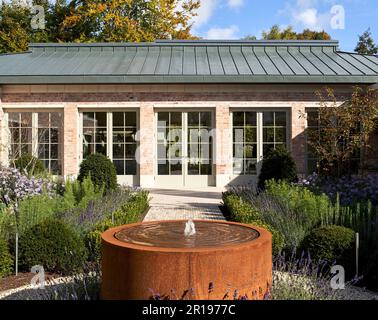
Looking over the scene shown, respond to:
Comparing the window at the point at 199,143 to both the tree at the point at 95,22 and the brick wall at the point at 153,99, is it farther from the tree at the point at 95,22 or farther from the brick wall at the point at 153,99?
the tree at the point at 95,22

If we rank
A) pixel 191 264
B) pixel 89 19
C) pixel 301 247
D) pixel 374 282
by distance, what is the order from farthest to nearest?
pixel 89 19
pixel 301 247
pixel 374 282
pixel 191 264

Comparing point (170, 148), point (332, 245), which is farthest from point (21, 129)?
point (332, 245)

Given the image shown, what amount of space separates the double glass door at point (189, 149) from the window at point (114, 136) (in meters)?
0.96

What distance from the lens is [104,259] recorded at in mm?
3992

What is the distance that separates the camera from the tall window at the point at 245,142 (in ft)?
55.8

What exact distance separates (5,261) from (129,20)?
77.7ft

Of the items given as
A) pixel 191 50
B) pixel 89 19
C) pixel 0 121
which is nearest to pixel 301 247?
pixel 0 121

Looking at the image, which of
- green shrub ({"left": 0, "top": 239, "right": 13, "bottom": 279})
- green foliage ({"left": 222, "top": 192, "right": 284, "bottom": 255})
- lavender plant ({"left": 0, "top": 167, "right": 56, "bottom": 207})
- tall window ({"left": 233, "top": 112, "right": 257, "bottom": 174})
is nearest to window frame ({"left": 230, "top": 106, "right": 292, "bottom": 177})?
tall window ({"left": 233, "top": 112, "right": 257, "bottom": 174})

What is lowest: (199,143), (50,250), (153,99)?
(50,250)

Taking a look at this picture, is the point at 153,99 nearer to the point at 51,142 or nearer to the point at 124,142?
the point at 124,142

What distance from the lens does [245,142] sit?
17.0 metres

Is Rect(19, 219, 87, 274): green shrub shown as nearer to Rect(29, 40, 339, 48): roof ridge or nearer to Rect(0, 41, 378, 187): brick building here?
Rect(0, 41, 378, 187): brick building
